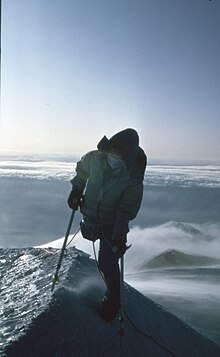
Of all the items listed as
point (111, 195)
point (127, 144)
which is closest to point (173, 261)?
point (111, 195)

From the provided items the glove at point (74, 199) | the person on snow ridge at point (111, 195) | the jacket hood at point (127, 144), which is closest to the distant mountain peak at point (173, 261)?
the person on snow ridge at point (111, 195)

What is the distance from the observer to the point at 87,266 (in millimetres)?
7309

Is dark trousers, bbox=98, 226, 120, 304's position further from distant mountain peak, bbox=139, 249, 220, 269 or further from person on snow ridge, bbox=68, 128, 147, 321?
distant mountain peak, bbox=139, 249, 220, 269

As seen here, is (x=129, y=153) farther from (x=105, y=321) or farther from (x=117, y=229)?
(x=105, y=321)

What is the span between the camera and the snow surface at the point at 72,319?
411 cm

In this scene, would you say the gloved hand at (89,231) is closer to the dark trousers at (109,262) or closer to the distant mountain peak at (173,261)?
the dark trousers at (109,262)

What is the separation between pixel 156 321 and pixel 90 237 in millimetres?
2713

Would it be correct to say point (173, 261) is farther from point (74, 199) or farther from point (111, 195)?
point (111, 195)

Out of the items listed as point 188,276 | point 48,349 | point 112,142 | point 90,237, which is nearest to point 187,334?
point 90,237

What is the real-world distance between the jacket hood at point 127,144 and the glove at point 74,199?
Answer: 3.22ft

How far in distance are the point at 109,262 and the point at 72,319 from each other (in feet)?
3.00

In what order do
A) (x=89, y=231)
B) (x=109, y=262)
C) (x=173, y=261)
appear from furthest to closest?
(x=173, y=261)
(x=89, y=231)
(x=109, y=262)

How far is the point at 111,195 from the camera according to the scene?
4.93 meters

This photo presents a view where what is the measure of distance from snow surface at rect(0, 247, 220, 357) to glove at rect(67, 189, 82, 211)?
1.22 m
